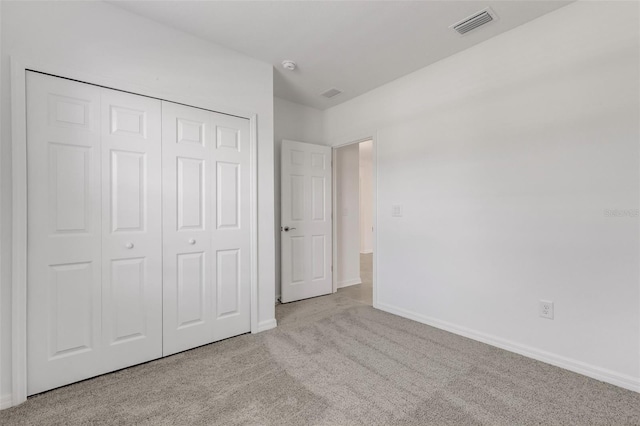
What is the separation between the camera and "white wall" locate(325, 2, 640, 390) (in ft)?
6.07

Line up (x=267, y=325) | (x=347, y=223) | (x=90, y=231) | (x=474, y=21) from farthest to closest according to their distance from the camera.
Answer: (x=347, y=223) < (x=267, y=325) < (x=474, y=21) < (x=90, y=231)

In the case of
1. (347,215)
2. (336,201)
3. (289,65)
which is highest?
(289,65)

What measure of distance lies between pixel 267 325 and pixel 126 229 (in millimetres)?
1470

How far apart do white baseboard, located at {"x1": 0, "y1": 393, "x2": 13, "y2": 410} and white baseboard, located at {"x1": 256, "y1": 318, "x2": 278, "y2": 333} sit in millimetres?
1582

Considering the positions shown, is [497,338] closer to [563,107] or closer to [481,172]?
[481,172]

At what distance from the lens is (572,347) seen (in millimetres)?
2010

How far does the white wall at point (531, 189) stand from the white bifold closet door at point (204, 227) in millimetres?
1677

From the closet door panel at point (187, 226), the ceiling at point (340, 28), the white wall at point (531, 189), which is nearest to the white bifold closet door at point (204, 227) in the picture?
the closet door panel at point (187, 226)

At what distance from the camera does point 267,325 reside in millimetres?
2734

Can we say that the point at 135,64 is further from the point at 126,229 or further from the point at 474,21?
the point at 474,21

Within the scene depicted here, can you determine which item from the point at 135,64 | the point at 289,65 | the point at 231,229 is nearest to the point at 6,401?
the point at 231,229

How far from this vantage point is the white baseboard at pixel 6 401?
1627 mm

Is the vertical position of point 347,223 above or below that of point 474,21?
below

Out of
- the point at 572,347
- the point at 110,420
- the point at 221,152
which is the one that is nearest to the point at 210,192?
the point at 221,152
